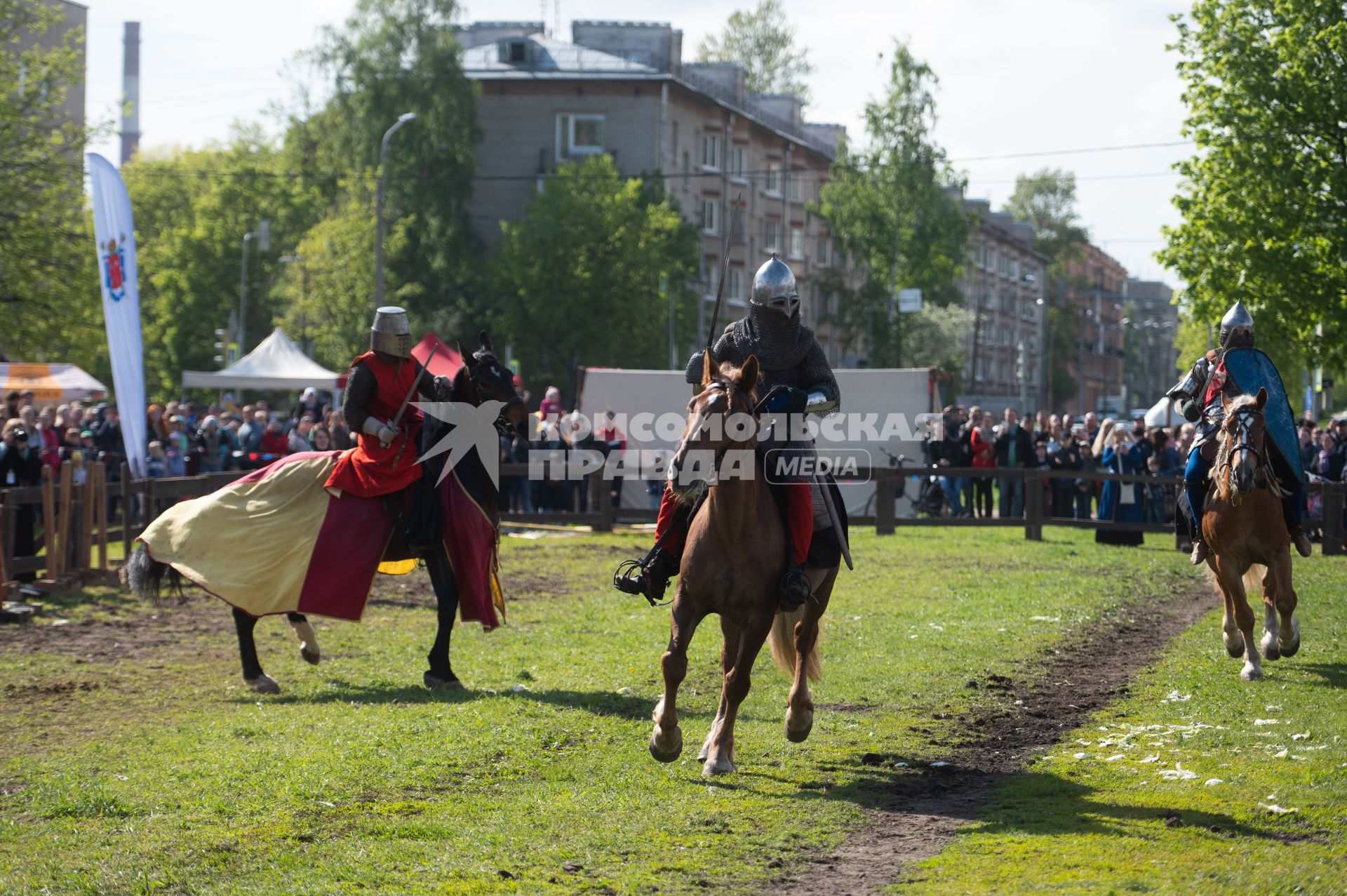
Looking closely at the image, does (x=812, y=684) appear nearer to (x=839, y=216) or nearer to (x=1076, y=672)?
(x=1076, y=672)

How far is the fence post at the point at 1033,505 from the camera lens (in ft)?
76.5

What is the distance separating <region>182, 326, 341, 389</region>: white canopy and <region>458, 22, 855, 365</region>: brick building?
20.3 m

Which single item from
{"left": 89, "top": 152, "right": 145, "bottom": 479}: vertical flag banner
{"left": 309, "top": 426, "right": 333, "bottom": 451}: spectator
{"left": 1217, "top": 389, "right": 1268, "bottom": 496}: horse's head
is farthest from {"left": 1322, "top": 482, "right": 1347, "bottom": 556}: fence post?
{"left": 89, "top": 152, "right": 145, "bottom": 479}: vertical flag banner

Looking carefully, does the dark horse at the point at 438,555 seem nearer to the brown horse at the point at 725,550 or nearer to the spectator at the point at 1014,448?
the brown horse at the point at 725,550

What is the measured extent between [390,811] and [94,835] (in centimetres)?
134

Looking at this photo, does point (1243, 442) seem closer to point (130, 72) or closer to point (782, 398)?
point (782, 398)

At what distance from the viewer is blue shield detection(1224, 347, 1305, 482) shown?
11.4 metres

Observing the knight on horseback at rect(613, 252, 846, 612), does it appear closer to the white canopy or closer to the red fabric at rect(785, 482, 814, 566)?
the red fabric at rect(785, 482, 814, 566)

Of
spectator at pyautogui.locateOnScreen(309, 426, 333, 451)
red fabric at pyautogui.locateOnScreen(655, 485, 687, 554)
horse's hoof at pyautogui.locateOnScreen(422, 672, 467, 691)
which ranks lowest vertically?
horse's hoof at pyautogui.locateOnScreen(422, 672, 467, 691)

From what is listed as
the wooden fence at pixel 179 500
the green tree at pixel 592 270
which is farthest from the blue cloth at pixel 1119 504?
the green tree at pixel 592 270

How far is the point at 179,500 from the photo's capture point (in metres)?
18.6

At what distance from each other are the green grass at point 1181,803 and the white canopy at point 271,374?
1041 inches

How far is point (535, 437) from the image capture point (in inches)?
1038

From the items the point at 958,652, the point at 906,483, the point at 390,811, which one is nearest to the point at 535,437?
the point at 906,483
